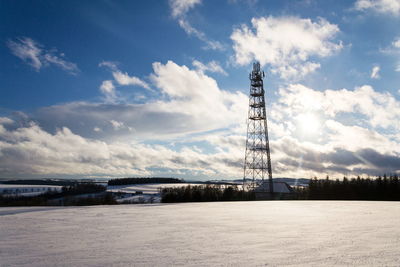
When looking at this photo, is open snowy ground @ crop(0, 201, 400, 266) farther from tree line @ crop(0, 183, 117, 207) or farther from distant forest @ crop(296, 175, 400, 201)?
distant forest @ crop(296, 175, 400, 201)

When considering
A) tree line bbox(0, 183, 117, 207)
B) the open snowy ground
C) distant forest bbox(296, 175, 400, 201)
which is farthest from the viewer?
distant forest bbox(296, 175, 400, 201)

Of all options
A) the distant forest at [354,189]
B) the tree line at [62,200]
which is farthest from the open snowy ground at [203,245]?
the distant forest at [354,189]

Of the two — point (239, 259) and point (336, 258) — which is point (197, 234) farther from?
point (336, 258)

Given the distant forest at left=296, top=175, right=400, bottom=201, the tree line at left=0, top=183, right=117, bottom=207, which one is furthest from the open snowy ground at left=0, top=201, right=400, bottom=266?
the distant forest at left=296, top=175, right=400, bottom=201

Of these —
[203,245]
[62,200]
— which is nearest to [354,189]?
[62,200]

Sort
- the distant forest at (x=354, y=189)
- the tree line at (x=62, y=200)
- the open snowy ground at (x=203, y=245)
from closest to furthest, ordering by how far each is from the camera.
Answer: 1. the open snowy ground at (x=203, y=245)
2. the tree line at (x=62, y=200)
3. the distant forest at (x=354, y=189)

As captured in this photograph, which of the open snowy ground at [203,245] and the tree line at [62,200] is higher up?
the open snowy ground at [203,245]

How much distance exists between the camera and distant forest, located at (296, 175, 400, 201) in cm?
4622

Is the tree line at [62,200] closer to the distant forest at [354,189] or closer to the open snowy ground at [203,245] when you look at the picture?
the open snowy ground at [203,245]

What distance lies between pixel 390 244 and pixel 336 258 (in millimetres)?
2269

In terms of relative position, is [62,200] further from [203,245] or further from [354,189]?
[354,189]

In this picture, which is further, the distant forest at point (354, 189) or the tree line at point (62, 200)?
the distant forest at point (354, 189)

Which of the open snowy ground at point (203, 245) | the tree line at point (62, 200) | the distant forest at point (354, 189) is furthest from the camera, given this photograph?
the distant forest at point (354, 189)

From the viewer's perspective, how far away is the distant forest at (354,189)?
46.2m
